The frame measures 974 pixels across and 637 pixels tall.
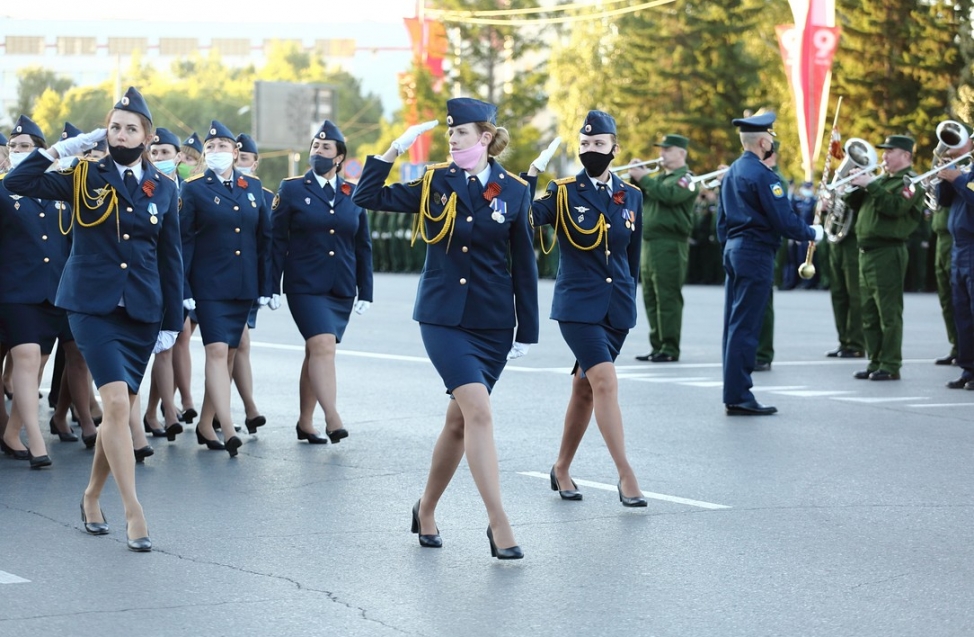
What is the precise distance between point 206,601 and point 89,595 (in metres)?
0.48

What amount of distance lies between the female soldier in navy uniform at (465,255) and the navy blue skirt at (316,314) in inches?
137

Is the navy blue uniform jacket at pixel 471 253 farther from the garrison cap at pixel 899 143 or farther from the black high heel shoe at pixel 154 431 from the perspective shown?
the garrison cap at pixel 899 143

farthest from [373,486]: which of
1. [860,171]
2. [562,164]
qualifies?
[562,164]

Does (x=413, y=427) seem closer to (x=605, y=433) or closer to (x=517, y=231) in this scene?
(x=605, y=433)

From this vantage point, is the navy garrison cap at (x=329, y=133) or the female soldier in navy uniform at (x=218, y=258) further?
the navy garrison cap at (x=329, y=133)

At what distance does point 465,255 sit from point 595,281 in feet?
4.88

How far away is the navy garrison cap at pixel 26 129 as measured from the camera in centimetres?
1026

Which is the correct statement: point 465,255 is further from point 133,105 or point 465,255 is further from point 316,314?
point 316,314

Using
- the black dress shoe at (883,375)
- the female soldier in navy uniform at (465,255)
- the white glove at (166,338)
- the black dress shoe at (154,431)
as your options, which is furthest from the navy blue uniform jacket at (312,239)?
the black dress shoe at (883,375)

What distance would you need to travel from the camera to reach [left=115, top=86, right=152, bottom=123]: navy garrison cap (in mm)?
7703

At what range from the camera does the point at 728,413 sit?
40.9 feet

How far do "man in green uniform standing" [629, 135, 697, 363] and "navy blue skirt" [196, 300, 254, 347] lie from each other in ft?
21.9

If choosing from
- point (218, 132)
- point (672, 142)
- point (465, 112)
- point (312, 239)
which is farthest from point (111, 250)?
point (672, 142)

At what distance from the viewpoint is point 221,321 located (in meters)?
10.7
